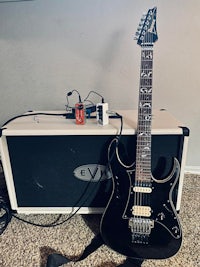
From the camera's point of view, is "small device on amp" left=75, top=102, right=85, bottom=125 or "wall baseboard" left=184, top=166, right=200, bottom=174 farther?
"wall baseboard" left=184, top=166, right=200, bottom=174

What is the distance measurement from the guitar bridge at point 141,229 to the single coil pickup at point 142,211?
0.07 ft

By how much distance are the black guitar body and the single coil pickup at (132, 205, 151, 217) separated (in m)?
0.02

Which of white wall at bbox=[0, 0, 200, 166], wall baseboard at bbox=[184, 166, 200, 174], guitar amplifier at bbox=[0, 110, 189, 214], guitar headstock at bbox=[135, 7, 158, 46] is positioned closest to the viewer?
guitar headstock at bbox=[135, 7, 158, 46]

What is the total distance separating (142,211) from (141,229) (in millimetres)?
61

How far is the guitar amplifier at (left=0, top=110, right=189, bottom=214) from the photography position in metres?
0.85

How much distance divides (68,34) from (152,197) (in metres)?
0.92

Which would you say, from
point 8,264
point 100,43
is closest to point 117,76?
point 100,43

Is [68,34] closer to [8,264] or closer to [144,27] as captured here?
[144,27]

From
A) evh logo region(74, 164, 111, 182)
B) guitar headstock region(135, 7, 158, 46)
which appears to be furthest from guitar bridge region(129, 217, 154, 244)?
guitar headstock region(135, 7, 158, 46)

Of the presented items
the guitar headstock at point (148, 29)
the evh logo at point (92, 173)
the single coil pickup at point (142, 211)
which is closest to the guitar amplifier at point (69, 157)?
the evh logo at point (92, 173)

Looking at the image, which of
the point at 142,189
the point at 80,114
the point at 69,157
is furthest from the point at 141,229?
the point at 80,114

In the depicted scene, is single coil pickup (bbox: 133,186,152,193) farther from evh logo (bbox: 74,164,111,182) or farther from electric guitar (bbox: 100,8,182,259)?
evh logo (bbox: 74,164,111,182)

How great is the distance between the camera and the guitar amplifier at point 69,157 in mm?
846

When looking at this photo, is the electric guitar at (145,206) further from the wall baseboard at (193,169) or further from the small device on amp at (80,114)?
the wall baseboard at (193,169)
